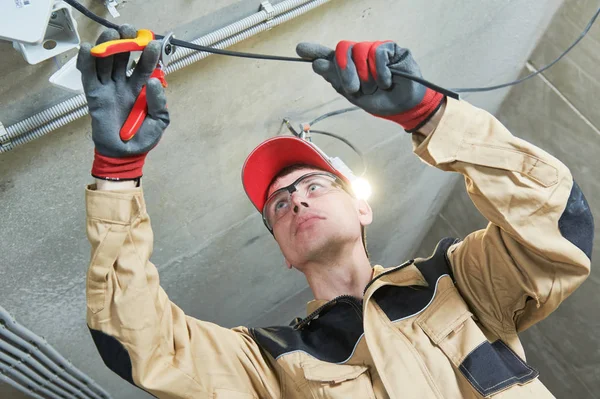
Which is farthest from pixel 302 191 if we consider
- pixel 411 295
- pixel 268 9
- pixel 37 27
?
pixel 37 27

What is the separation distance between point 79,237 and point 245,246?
0.82 m

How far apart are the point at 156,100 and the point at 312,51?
1.16 feet

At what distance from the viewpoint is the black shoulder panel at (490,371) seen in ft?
5.31

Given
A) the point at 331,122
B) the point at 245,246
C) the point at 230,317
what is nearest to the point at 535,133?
the point at 331,122

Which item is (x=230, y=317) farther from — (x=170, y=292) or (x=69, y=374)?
(x=69, y=374)

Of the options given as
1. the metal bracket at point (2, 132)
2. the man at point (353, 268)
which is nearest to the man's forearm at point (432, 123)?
the man at point (353, 268)

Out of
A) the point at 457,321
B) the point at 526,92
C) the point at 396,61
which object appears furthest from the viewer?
the point at 526,92

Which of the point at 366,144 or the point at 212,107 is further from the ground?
the point at 212,107

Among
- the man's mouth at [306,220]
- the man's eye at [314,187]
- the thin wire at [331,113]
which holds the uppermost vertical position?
the thin wire at [331,113]

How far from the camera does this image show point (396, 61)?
130 centimetres

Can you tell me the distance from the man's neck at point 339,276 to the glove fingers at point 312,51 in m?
0.75

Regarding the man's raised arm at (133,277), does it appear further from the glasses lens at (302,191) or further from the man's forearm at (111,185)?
the glasses lens at (302,191)

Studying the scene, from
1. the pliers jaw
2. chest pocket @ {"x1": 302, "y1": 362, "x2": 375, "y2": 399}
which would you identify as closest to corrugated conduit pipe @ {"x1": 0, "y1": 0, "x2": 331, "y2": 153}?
the pliers jaw

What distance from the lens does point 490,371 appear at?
1.64 metres
